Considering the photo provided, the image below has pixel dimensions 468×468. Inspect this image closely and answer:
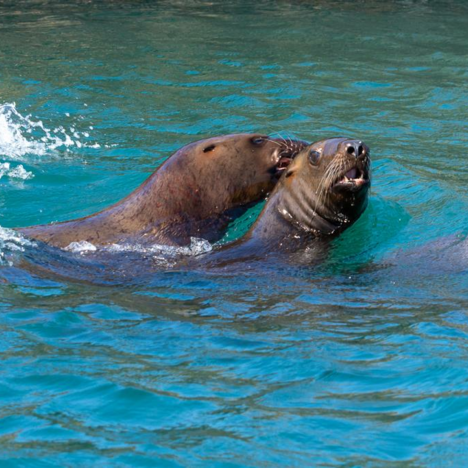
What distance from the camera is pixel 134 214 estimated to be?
24.5ft

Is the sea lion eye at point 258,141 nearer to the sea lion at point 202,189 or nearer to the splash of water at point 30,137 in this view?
the sea lion at point 202,189

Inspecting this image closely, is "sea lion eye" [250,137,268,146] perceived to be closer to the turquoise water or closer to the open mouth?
the turquoise water

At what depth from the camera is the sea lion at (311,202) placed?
6785 millimetres

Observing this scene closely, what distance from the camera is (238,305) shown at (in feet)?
19.3

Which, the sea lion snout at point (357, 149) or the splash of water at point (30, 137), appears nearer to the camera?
A: the sea lion snout at point (357, 149)

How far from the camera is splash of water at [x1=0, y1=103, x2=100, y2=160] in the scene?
10445 millimetres

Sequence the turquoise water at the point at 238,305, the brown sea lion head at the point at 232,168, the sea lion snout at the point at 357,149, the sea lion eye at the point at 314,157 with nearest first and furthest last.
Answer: the turquoise water at the point at 238,305, the sea lion snout at the point at 357,149, the sea lion eye at the point at 314,157, the brown sea lion head at the point at 232,168

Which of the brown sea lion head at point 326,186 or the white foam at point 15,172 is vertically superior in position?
the white foam at point 15,172

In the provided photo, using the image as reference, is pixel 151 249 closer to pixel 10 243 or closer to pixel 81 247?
pixel 81 247

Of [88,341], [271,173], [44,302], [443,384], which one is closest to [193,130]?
[271,173]

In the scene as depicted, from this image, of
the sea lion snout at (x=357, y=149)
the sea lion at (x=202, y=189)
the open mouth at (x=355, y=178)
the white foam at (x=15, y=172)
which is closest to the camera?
the sea lion snout at (x=357, y=149)

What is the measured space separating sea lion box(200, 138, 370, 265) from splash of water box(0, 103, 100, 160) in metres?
3.90

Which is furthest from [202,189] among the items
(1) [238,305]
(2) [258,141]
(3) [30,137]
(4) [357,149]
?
(3) [30,137]

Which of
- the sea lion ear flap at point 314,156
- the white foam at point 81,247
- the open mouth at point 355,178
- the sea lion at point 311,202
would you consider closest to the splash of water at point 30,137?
the white foam at point 81,247
